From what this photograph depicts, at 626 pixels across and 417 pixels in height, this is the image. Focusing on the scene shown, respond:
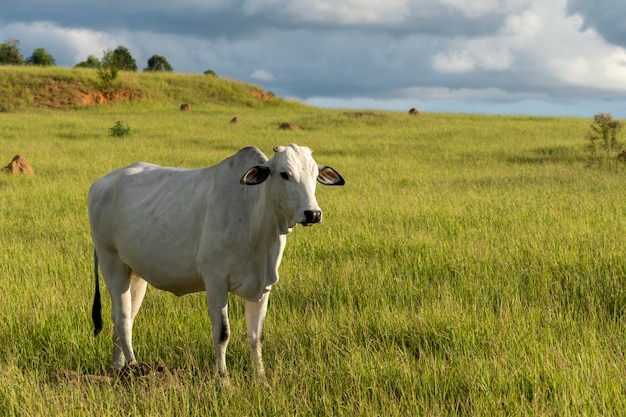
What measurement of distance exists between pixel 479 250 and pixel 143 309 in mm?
4295

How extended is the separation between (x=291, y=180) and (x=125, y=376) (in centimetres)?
214

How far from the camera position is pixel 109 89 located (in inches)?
2201

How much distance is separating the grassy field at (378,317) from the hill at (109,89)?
39.6m

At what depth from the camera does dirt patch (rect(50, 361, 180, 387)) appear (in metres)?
5.13

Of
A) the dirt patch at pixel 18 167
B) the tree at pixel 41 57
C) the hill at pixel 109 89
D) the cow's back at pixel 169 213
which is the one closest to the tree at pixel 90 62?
the tree at pixel 41 57

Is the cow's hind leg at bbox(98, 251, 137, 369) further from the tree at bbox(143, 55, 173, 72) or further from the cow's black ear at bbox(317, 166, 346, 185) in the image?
the tree at bbox(143, 55, 173, 72)

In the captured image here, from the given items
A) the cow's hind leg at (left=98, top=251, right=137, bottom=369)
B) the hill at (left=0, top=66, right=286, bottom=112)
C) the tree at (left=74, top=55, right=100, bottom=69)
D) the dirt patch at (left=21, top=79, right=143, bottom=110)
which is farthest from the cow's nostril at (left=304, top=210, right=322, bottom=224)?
the tree at (left=74, top=55, right=100, bottom=69)

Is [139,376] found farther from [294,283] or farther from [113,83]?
[113,83]

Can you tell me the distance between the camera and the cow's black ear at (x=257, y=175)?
4.71m

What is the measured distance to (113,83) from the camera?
56688 millimetres

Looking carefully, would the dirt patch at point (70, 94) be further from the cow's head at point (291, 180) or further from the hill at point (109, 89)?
the cow's head at point (291, 180)

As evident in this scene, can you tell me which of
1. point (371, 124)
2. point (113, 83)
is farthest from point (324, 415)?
point (113, 83)

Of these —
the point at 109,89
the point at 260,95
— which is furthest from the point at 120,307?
the point at 260,95

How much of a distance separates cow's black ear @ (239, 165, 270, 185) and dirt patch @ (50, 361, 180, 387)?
1.48m
